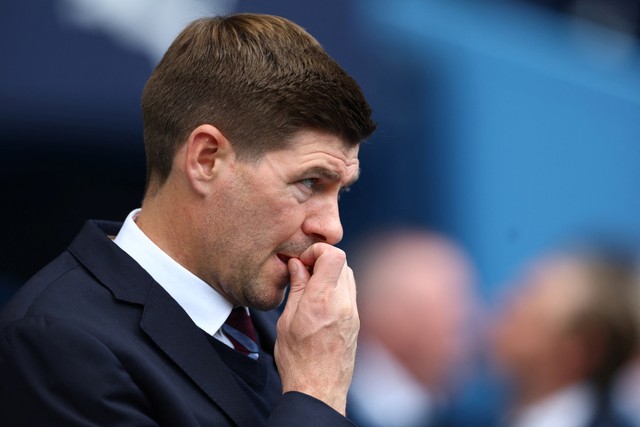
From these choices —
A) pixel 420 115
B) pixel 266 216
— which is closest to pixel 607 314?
pixel 420 115

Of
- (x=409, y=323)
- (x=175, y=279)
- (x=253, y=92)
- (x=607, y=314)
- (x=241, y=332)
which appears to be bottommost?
→ (x=409, y=323)

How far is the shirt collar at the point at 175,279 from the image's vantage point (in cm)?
209

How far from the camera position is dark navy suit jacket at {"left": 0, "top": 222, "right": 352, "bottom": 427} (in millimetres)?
1804

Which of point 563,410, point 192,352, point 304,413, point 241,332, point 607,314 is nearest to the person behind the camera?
point 304,413

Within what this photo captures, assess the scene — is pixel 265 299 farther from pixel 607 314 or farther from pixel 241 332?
pixel 607 314

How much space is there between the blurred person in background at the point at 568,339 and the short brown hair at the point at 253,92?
1.79 metres

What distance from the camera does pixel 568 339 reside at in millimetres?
3852

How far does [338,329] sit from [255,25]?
583 mm

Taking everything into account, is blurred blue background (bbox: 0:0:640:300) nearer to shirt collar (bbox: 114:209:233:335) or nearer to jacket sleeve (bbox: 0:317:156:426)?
shirt collar (bbox: 114:209:233:335)

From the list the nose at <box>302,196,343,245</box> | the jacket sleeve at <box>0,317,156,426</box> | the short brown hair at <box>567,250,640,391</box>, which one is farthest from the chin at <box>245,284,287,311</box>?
the short brown hair at <box>567,250,640,391</box>

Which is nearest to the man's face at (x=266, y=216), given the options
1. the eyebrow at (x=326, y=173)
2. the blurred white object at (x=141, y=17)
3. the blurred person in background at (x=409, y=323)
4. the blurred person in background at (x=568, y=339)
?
the eyebrow at (x=326, y=173)

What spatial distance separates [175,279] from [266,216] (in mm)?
203

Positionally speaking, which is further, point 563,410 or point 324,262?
point 563,410

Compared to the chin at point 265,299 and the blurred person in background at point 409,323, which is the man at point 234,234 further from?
the blurred person in background at point 409,323
